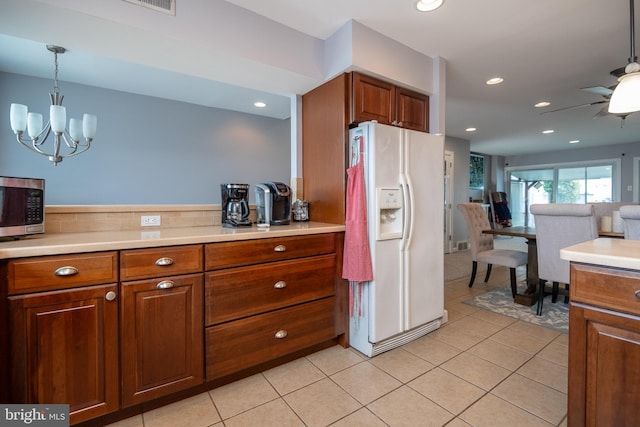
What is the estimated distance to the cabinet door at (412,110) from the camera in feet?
8.14

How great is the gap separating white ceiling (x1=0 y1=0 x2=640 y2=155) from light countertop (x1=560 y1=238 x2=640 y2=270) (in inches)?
66.9

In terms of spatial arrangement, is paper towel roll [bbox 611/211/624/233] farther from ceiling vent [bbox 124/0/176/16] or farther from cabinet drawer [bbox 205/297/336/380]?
ceiling vent [bbox 124/0/176/16]

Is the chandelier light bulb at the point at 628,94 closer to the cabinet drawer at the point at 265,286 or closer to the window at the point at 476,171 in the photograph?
the cabinet drawer at the point at 265,286

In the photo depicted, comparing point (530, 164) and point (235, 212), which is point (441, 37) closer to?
point (235, 212)

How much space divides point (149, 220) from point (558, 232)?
3420 mm

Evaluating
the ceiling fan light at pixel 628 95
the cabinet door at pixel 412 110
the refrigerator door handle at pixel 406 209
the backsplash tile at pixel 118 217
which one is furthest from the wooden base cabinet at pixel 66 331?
→ the ceiling fan light at pixel 628 95

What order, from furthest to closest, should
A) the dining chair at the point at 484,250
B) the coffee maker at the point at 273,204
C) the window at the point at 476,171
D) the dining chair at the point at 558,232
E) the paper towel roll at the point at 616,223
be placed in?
the window at the point at 476,171 < the dining chair at the point at 484,250 < the paper towel roll at the point at 616,223 < the dining chair at the point at 558,232 < the coffee maker at the point at 273,204

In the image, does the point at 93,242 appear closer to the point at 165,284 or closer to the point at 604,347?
the point at 165,284

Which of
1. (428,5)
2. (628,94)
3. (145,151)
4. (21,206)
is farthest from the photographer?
(145,151)

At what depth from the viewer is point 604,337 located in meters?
1.06

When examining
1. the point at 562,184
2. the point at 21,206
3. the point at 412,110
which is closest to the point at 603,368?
the point at 412,110

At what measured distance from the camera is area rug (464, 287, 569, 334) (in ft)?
8.63

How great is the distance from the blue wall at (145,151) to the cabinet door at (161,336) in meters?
2.88

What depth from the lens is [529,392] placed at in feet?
5.54
